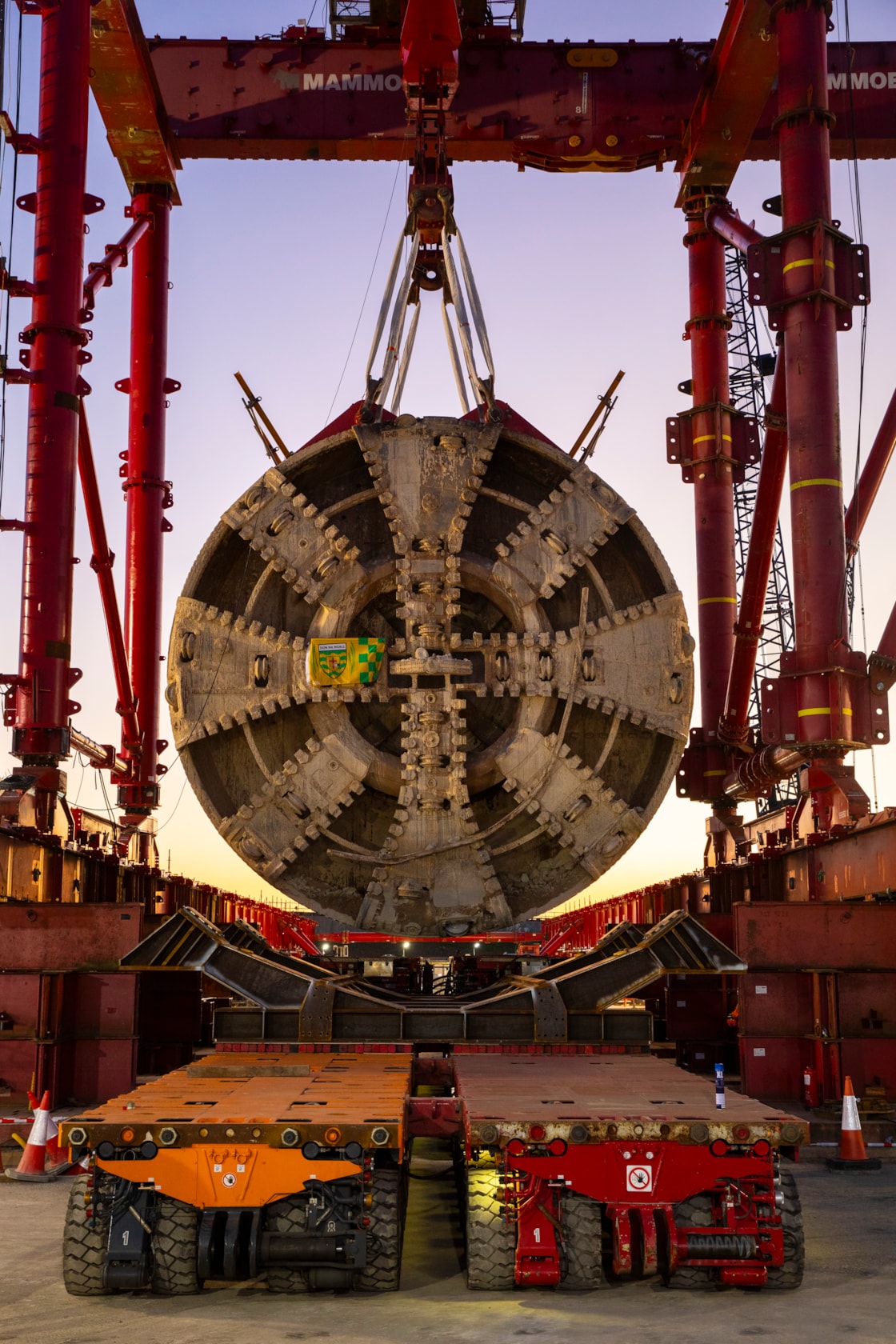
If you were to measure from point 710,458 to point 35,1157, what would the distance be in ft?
42.6

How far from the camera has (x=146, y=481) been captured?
19703 mm

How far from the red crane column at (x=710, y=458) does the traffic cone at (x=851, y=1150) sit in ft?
28.3

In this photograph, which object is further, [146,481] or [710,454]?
[146,481]

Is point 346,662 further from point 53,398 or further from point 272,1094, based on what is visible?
point 53,398

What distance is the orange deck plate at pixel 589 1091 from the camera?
22.3 ft

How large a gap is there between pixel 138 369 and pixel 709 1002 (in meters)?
11.0

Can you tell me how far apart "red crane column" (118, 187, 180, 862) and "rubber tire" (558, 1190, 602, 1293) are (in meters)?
13.2

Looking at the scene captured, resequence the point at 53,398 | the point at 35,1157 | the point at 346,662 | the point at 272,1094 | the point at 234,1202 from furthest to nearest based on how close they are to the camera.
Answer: the point at 53,398
the point at 346,662
the point at 35,1157
the point at 272,1094
the point at 234,1202

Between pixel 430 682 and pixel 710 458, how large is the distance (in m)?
9.83

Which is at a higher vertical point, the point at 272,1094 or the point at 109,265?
the point at 109,265

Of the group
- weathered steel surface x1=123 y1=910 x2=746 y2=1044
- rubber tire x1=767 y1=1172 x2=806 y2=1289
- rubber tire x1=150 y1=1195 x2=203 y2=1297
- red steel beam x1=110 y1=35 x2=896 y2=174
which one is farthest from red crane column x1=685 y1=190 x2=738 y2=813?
rubber tire x1=150 y1=1195 x2=203 y2=1297

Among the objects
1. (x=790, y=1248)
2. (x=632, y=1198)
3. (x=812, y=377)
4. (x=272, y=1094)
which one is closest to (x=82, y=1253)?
(x=272, y=1094)

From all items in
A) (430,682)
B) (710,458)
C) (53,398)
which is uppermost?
(710,458)

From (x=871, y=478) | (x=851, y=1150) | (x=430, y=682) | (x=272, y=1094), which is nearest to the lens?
(x=272, y=1094)
